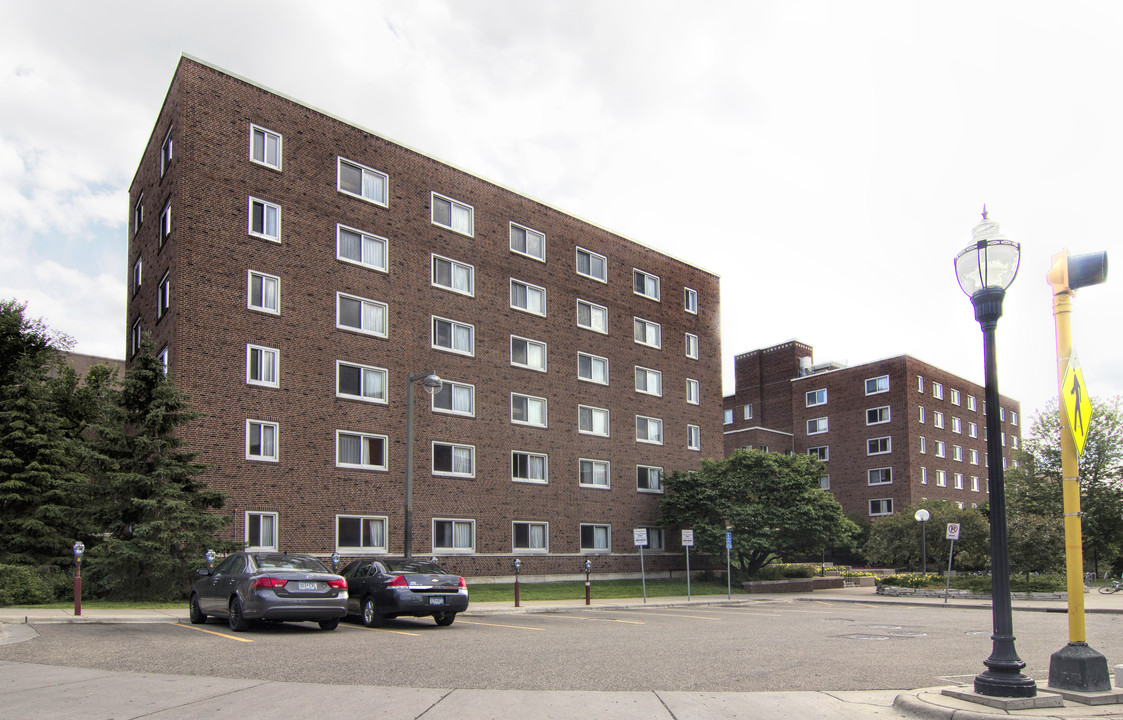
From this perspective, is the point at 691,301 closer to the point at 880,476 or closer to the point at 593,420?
the point at 593,420

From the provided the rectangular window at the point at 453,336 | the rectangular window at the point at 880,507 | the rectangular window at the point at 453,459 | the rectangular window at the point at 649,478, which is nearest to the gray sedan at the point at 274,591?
the rectangular window at the point at 453,459

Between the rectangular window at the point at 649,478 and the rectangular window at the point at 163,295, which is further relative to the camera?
the rectangular window at the point at 649,478

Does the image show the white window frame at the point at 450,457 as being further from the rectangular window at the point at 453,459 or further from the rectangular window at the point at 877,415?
the rectangular window at the point at 877,415

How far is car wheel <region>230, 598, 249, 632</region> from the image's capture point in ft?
48.1

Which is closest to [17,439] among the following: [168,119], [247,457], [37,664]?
[247,457]

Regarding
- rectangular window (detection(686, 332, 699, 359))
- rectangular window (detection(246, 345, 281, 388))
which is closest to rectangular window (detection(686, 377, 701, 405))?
rectangular window (detection(686, 332, 699, 359))

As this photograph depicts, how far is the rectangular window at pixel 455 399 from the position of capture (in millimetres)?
32281

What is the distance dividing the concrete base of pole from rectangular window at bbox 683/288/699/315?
37218mm

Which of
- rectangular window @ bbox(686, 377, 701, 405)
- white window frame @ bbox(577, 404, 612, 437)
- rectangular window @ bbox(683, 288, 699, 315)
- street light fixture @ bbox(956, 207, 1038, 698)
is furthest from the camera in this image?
rectangular window @ bbox(683, 288, 699, 315)

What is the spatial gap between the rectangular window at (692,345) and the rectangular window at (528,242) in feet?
35.4

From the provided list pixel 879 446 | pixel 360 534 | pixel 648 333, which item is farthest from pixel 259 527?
pixel 879 446

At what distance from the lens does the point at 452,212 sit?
34.4 meters

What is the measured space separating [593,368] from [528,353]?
4149mm

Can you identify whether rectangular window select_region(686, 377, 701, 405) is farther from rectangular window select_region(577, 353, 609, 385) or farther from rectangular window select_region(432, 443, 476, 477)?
rectangular window select_region(432, 443, 476, 477)
